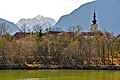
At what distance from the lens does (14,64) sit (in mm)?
82500

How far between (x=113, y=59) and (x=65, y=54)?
13.8 meters

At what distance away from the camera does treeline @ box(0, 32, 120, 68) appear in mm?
84375

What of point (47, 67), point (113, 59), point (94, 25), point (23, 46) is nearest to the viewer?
point (47, 67)

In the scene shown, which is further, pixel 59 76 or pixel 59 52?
pixel 59 52

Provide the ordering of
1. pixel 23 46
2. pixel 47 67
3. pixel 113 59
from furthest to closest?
pixel 113 59 < pixel 23 46 < pixel 47 67

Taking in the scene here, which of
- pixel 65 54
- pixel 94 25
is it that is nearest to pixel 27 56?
pixel 65 54

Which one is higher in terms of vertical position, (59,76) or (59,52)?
(59,52)

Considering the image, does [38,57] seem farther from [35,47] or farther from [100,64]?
[100,64]

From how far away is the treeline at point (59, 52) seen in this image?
84.4m

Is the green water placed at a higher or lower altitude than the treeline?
lower

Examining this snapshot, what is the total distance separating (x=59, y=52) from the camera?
8800cm

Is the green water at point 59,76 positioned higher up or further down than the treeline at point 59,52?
further down

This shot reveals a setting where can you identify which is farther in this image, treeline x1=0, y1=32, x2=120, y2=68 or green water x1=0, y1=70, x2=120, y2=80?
treeline x1=0, y1=32, x2=120, y2=68

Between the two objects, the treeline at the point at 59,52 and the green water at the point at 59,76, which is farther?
the treeline at the point at 59,52
